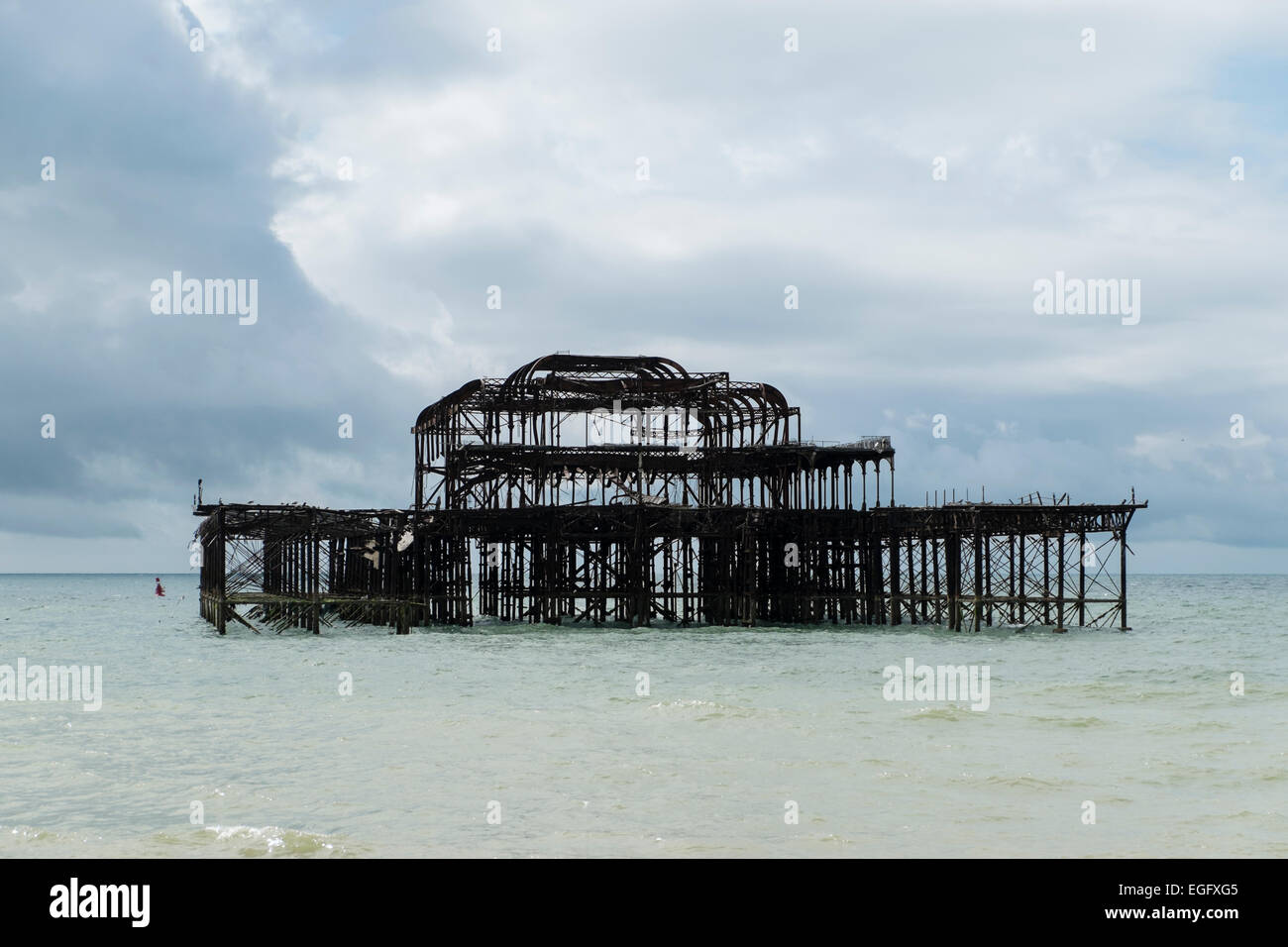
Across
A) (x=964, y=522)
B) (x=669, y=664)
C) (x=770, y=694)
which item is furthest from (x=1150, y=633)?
(x=770, y=694)

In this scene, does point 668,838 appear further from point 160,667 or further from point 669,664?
point 160,667

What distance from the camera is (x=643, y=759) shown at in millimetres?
21000

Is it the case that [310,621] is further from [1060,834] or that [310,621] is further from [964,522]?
[1060,834]

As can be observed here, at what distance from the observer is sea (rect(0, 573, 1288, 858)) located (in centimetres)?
1565

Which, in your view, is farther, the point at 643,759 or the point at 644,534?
the point at 644,534

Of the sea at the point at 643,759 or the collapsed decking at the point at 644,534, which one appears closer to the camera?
the sea at the point at 643,759

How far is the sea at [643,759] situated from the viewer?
51.3 feet

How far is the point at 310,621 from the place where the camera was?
57.4 m

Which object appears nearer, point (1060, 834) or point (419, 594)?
point (1060, 834)

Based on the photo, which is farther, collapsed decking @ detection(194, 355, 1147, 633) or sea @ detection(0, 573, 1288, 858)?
collapsed decking @ detection(194, 355, 1147, 633)
